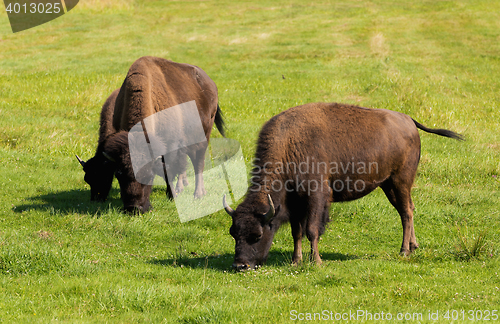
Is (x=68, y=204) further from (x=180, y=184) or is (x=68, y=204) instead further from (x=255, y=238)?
(x=255, y=238)

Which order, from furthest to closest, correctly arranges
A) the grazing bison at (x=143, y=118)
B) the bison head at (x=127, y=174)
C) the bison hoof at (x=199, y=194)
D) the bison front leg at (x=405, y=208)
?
the bison hoof at (x=199, y=194)
the grazing bison at (x=143, y=118)
the bison head at (x=127, y=174)
the bison front leg at (x=405, y=208)

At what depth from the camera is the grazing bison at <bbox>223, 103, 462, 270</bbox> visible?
6930 mm

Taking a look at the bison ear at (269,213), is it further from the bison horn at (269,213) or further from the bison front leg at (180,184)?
the bison front leg at (180,184)

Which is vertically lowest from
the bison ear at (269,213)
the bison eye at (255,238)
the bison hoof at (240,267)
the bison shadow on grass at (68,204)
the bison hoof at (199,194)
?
the bison hoof at (199,194)

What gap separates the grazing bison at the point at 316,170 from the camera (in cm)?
693

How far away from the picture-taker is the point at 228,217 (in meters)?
9.88

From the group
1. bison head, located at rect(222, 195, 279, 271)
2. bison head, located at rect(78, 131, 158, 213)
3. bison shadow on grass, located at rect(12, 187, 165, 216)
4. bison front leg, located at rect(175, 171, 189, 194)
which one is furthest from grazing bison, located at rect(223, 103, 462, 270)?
bison front leg, located at rect(175, 171, 189, 194)

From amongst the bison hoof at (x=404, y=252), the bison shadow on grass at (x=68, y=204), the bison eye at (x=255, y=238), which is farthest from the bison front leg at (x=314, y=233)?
the bison shadow on grass at (x=68, y=204)

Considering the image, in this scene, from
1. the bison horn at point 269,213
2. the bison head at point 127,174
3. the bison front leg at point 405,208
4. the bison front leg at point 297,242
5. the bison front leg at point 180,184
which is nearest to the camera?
the bison horn at point 269,213

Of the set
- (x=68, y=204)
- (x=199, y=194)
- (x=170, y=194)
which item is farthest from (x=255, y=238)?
(x=68, y=204)

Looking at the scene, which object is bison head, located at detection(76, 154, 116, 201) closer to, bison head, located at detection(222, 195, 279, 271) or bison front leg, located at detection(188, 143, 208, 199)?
bison front leg, located at detection(188, 143, 208, 199)

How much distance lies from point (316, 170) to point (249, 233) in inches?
57.8

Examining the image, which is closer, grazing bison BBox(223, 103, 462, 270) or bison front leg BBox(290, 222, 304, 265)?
grazing bison BBox(223, 103, 462, 270)

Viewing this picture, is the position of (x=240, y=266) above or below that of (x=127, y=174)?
below
